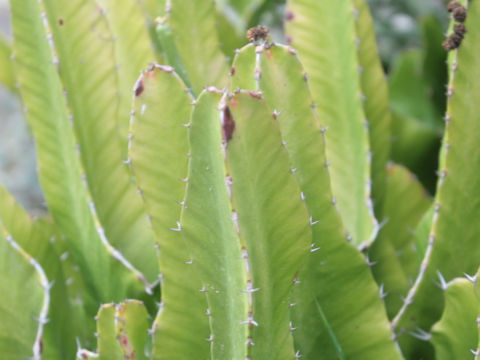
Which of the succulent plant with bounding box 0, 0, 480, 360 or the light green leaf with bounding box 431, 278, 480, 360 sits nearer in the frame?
the succulent plant with bounding box 0, 0, 480, 360

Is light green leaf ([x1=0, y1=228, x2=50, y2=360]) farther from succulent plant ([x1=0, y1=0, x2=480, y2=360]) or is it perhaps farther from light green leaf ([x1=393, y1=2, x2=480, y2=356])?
light green leaf ([x1=393, y1=2, x2=480, y2=356])

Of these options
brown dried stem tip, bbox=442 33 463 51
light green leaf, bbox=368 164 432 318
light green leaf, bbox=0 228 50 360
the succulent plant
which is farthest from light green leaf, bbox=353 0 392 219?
light green leaf, bbox=0 228 50 360

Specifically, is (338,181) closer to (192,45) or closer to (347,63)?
(347,63)

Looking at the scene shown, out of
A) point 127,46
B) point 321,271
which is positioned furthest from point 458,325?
point 127,46

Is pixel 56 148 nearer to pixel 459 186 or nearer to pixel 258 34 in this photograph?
pixel 258 34

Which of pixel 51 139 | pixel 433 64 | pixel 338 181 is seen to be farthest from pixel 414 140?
pixel 51 139

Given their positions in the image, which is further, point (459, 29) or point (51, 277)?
point (51, 277)

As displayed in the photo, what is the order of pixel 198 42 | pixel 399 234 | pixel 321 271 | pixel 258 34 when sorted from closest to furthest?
1. pixel 258 34
2. pixel 321 271
3. pixel 198 42
4. pixel 399 234
